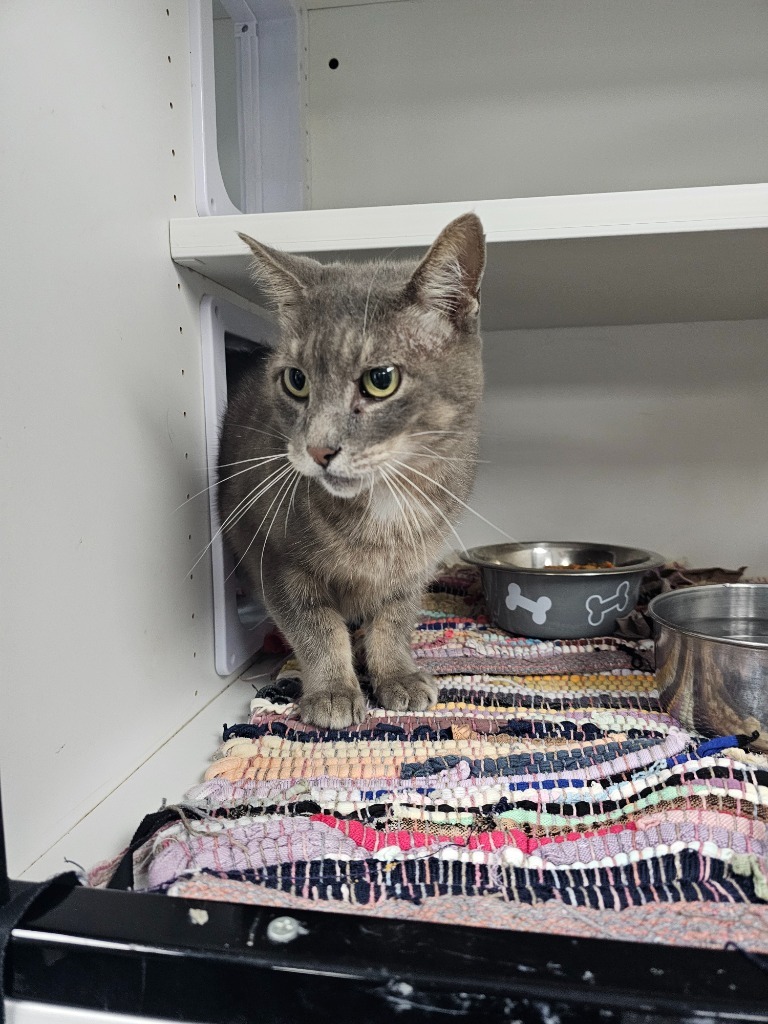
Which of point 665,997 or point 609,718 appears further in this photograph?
point 609,718

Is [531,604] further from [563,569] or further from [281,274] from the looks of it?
[281,274]

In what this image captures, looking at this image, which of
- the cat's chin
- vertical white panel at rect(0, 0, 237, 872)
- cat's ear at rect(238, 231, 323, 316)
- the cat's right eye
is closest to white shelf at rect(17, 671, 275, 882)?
vertical white panel at rect(0, 0, 237, 872)

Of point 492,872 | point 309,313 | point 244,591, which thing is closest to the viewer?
point 492,872

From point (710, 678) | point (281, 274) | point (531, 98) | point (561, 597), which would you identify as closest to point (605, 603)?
point (561, 597)

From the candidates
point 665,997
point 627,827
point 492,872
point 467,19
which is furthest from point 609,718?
point 467,19

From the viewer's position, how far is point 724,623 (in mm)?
1289

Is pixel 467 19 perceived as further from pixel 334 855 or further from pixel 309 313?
pixel 334 855

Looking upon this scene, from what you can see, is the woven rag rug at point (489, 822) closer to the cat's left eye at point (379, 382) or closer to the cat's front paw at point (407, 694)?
the cat's front paw at point (407, 694)

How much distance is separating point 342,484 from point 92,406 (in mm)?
319

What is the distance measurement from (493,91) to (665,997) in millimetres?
1793

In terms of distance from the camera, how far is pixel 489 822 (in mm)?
834

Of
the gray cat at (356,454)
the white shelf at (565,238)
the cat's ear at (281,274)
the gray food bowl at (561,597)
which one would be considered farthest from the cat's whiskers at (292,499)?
the gray food bowl at (561,597)

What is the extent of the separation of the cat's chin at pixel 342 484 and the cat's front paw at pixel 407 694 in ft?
1.11

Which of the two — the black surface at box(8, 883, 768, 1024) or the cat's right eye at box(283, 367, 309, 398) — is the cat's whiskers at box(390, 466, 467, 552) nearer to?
the cat's right eye at box(283, 367, 309, 398)
